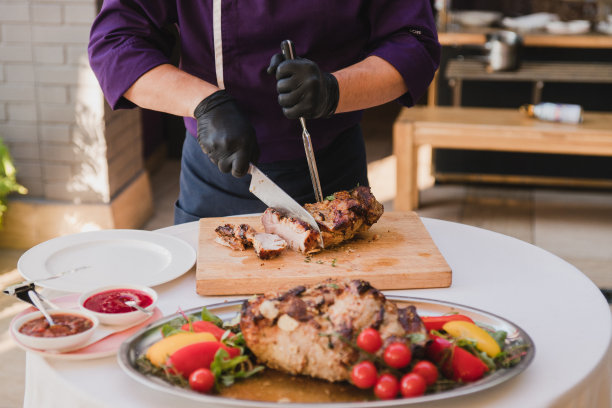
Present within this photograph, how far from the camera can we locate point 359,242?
1.71 meters

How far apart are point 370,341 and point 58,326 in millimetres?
535

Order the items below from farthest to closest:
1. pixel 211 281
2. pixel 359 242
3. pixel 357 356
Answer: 1. pixel 359 242
2. pixel 211 281
3. pixel 357 356

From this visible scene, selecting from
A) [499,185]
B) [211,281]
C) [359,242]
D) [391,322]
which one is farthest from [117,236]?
[499,185]

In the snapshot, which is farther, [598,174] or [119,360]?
[598,174]

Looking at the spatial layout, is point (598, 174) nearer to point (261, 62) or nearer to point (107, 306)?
point (261, 62)

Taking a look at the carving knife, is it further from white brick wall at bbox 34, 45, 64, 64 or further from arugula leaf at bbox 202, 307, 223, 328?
white brick wall at bbox 34, 45, 64, 64

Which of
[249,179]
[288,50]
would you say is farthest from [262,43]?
[249,179]

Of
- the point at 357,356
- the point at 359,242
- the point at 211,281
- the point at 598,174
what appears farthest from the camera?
the point at 598,174

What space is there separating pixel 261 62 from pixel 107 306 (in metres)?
0.84

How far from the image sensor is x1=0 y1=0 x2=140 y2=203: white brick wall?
11.8ft

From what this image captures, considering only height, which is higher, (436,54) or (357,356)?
(436,54)

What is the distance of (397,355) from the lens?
1.06 metres

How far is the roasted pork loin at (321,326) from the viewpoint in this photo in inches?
43.7

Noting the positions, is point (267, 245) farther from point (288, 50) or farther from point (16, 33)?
point (16, 33)
